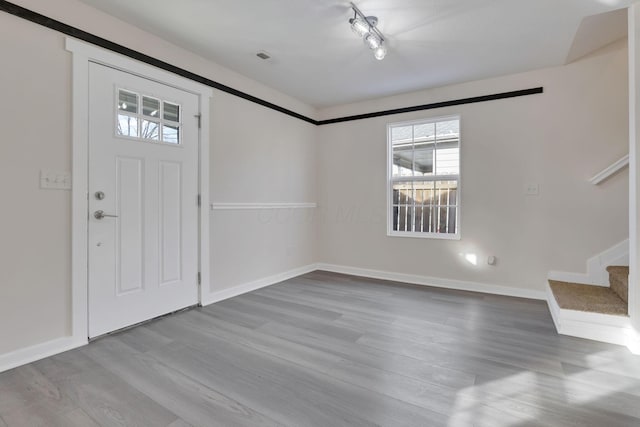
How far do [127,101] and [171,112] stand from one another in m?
0.39

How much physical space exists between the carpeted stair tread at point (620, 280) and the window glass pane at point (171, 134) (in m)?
4.26

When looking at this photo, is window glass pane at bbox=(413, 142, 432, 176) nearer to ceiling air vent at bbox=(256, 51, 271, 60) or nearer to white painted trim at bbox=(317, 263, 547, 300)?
white painted trim at bbox=(317, 263, 547, 300)

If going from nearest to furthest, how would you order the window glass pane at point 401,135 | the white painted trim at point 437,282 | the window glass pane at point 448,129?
the white painted trim at point 437,282
the window glass pane at point 448,129
the window glass pane at point 401,135

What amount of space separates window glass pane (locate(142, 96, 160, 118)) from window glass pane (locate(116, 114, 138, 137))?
0.14 m

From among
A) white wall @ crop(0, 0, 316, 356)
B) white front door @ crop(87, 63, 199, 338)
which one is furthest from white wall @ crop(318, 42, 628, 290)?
white wall @ crop(0, 0, 316, 356)

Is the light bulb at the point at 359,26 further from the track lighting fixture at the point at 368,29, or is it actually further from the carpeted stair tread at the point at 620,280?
the carpeted stair tread at the point at 620,280

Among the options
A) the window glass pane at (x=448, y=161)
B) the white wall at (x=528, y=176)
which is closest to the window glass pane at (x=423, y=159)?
the window glass pane at (x=448, y=161)

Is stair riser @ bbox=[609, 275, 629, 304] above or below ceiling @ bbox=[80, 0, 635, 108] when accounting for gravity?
below

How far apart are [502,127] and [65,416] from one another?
4520mm

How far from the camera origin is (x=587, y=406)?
159cm

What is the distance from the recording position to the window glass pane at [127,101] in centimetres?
252

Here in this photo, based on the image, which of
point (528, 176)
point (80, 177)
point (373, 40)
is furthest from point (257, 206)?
point (528, 176)

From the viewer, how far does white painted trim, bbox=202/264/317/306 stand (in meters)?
3.25

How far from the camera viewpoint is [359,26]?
2.40 meters
